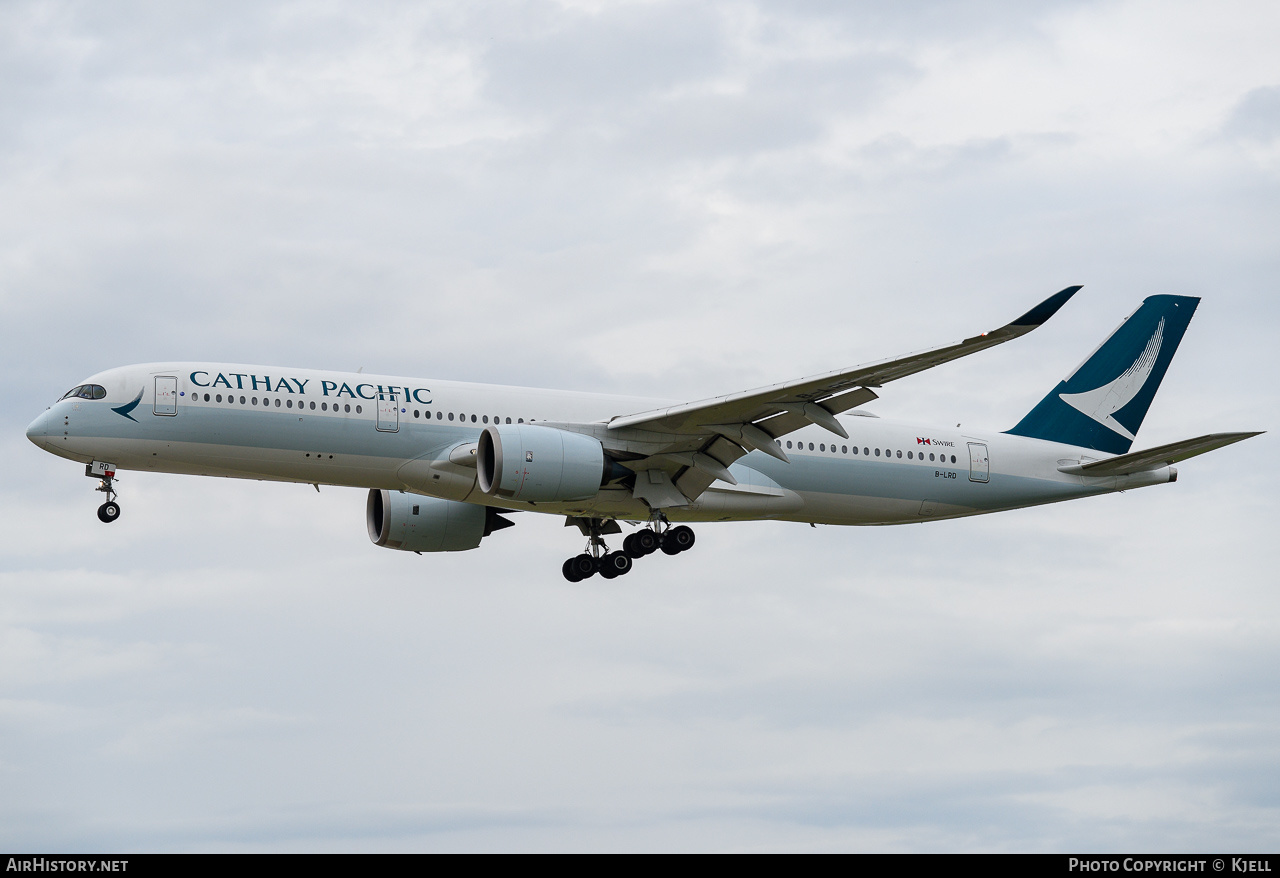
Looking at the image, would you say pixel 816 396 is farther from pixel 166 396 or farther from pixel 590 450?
pixel 166 396

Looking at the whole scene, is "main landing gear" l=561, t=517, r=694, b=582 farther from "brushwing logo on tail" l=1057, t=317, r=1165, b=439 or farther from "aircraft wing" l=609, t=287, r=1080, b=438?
"brushwing logo on tail" l=1057, t=317, r=1165, b=439

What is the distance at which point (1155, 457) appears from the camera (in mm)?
39406

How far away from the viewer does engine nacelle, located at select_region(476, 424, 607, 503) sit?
34156mm

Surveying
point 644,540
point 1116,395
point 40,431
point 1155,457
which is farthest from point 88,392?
point 1116,395

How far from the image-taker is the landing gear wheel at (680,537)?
125 ft

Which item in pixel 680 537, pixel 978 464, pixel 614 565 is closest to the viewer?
pixel 680 537

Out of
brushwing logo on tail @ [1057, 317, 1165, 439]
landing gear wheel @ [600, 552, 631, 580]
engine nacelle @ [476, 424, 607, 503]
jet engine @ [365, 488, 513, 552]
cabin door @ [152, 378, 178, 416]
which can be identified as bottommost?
landing gear wheel @ [600, 552, 631, 580]

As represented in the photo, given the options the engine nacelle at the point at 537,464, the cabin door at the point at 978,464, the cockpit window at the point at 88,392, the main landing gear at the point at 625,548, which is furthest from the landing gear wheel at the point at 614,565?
the cockpit window at the point at 88,392

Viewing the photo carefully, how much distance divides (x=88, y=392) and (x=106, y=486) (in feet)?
7.22

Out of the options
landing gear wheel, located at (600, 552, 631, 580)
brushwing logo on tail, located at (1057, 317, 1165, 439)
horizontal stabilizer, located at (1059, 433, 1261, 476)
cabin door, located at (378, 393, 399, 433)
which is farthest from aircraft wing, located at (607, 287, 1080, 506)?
brushwing logo on tail, located at (1057, 317, 1165, 439)

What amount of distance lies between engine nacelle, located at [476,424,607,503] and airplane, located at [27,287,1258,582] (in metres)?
0.04

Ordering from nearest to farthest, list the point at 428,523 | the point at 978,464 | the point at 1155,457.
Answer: the point at 1155,457, the point at 978,464, the point at 428,523
